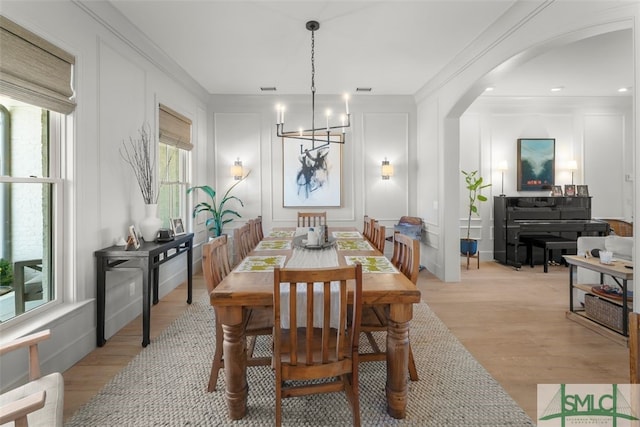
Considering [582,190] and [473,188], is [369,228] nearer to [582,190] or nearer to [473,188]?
[473,188]

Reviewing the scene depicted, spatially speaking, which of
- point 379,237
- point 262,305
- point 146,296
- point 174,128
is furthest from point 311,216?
point 262,305

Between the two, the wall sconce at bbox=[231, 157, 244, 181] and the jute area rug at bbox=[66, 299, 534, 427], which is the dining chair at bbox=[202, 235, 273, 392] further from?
the wall sconce at bbox=[231, 157, 244, 181]

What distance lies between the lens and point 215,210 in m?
5.14

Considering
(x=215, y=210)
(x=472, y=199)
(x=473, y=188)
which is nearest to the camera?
(x=215, y=210)

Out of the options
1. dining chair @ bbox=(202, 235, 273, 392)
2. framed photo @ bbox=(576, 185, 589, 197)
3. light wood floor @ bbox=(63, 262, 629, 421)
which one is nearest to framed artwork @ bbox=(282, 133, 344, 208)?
light wood floor @ bbox=(63, 262, 629, 421)

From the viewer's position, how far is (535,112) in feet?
18.9

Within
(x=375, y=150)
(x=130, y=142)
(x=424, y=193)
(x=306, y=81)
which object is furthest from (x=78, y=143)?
(x=424, y=193)

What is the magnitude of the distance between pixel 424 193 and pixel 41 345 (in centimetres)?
482

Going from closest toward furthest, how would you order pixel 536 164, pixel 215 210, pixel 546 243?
1. pixel 546 243
2. pixel 215 210
3. pixel 536 164

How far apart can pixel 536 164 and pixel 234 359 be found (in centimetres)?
608

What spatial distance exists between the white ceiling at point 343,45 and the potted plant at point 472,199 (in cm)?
145

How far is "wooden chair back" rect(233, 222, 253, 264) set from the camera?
2.72 meters

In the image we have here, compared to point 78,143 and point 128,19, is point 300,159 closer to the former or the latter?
point 128,19

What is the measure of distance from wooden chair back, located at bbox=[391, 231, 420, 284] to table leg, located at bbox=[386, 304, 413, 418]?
33cm
